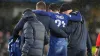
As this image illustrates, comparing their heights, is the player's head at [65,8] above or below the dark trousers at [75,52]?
above

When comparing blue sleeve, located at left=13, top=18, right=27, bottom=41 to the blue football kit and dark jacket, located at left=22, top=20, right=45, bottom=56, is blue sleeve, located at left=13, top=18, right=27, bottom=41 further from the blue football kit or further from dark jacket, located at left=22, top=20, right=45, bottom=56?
the blue football kit

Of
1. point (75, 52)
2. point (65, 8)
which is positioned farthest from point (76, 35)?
point (65, 8)

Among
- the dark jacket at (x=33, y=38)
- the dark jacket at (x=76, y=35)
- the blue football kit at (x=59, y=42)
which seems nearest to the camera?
the dark jacket at (x=33, y=38)

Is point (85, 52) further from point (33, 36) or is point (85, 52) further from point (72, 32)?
point (33, 36)

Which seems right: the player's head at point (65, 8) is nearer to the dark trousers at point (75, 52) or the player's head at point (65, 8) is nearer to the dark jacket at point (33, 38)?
the dark trousers at point (75, 52)

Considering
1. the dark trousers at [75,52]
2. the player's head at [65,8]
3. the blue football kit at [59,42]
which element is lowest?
the dark trousers at [75,52]

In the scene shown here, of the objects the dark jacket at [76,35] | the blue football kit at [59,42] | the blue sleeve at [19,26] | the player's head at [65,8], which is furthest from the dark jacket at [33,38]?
the player's head at [65,8]

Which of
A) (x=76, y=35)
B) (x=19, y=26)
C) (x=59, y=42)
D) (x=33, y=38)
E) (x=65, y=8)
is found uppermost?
(x=65, y=8)

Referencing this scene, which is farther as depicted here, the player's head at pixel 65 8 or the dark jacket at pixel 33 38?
the player's head at pixel 65 8

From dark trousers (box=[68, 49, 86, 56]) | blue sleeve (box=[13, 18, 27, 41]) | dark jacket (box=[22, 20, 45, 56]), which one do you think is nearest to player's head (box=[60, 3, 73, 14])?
dark trousers (box=[68, 49, 86, 56])

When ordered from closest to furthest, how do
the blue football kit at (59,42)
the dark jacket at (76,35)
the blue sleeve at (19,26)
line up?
the blue sleeve at (19,26) < the blue football kit at (59,42) < the dark jacket at (76,35)

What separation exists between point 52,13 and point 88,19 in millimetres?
16894

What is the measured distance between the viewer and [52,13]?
32.0 feet

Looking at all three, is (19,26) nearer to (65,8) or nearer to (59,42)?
(59,42)
